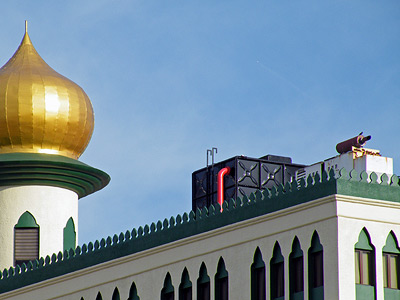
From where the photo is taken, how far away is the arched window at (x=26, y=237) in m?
42.4

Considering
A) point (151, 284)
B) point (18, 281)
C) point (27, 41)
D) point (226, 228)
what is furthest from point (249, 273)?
point (27, 41)

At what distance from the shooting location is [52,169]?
4241cm

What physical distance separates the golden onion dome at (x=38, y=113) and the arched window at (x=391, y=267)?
1514 centimetres

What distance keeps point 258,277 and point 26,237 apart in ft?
40.7

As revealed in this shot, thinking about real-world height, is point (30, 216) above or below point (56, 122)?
below

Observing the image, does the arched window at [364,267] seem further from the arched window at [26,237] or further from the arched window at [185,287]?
the arched window at [26,237]

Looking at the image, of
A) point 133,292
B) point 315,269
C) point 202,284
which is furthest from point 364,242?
point 133,292

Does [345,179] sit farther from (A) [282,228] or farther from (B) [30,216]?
(B) [30,216]

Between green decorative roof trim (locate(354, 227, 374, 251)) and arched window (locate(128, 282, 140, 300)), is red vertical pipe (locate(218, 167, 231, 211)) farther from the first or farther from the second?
green decorative roof trim (locate(354, 227, 374, 251))

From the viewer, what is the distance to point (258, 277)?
105 ft

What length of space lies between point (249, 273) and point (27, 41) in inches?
635

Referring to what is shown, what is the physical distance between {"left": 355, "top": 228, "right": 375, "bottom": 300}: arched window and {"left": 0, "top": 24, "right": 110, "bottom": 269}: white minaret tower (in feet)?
46.1

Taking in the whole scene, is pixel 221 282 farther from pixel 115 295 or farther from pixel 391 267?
pixel 391 267

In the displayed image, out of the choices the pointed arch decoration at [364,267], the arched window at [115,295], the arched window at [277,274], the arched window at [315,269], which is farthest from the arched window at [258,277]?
the arched window at [115,295]
